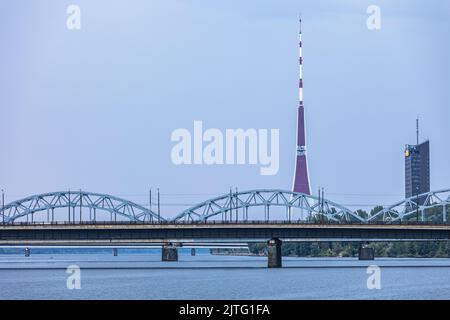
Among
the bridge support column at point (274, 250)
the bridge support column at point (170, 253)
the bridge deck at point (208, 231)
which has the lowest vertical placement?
the bridge support column at point (170, 253)

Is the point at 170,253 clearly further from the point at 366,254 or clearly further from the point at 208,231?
the point at 208,231

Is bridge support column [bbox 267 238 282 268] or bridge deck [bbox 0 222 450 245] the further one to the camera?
bridge support column [bbox 267 238 282 268]

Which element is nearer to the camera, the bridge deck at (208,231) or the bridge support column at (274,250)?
the bridge deck at (208,231)

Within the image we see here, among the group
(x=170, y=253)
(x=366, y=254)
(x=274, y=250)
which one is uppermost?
(x=274, y=250)

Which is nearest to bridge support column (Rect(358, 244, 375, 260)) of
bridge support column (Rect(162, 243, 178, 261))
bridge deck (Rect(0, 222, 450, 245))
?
bridge support column (Rect(162, 243, 178, 261))

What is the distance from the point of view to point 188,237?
10962cm

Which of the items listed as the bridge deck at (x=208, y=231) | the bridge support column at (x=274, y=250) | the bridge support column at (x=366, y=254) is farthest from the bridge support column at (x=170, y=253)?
the bridge deck at (x=208, y=231)

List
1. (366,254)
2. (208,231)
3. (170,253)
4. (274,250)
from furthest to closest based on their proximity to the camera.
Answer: (170,253) < (366,254) < (274,250) < (208,231)

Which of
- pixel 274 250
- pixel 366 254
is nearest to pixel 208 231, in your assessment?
pixel 274 250

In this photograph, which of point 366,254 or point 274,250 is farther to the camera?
point 366,254

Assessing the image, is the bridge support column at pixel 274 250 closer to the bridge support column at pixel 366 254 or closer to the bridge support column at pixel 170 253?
the bridge support column at pixel 366 254

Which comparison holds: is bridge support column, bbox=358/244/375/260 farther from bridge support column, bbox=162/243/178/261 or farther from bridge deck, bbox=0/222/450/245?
bridge deck, bbox=0/222/450/245

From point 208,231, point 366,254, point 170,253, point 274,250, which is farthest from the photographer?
point 170,253
